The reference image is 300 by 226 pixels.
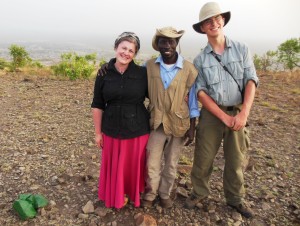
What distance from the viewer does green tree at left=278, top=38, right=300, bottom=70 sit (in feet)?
54.2

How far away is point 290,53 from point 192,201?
1571 centimetres

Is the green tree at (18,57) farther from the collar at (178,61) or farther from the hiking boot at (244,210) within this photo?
the hiking boot at (244,210)

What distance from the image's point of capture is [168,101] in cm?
289

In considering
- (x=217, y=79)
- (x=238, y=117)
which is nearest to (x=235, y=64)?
(x=217, y=79)

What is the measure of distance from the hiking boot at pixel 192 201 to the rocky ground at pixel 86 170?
6 centimetres

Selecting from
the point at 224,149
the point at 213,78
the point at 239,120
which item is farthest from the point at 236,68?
the point at 224,149

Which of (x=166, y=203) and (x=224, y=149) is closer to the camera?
(x=224, y=149)

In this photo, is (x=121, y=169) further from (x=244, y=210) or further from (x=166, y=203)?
(x=244, y=210)

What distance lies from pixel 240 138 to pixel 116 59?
145cm

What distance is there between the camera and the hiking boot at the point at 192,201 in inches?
139

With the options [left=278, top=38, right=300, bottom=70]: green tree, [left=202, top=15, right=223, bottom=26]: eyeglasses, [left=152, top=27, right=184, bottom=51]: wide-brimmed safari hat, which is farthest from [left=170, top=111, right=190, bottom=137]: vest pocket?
[left=278, top=38, right=300, bottom=70]: green tree

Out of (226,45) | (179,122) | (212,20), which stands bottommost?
(179,122)

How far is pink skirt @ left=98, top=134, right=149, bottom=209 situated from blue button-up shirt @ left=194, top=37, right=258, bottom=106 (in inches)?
31.7

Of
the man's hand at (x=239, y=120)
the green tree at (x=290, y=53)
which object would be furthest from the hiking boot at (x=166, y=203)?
the green tree at (x=290, y=53)
